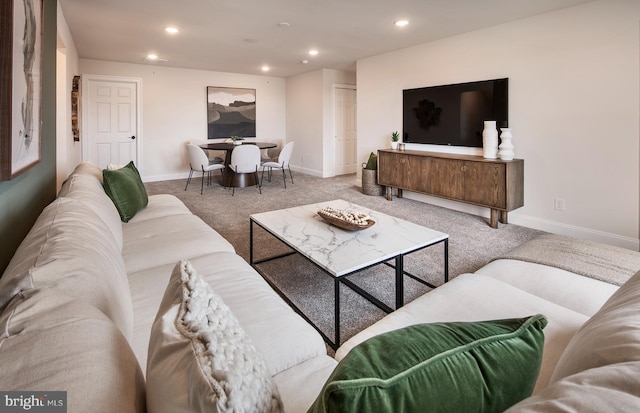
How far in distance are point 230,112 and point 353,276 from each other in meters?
6.30

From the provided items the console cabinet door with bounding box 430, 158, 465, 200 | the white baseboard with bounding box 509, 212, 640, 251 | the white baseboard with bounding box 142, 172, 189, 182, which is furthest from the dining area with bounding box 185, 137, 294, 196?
the white baseboard with bounding box 509, 212, 640, 251

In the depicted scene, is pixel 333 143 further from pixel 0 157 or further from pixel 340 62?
pixel 0 157

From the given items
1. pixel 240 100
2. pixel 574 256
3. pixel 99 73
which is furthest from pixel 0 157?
pixel 240 100

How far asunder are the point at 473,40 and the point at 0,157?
193 inches

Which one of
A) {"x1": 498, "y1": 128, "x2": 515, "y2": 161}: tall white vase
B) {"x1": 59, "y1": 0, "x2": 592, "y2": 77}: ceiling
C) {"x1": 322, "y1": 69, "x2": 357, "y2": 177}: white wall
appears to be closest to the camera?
{"x1": 59, "y1": 0, "x2": 592, "y2": 77}: ceiling

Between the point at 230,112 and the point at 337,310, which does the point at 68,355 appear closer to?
the point at 337,310

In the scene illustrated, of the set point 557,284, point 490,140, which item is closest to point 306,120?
point 490,140

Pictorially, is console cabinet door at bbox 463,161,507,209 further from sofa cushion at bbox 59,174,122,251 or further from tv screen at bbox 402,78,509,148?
sofa cushion at bbox 59,174,122,251

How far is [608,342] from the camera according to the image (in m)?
0.63

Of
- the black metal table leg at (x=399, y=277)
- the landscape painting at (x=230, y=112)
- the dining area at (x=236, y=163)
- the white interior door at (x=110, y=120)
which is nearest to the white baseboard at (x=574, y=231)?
the black metal table leg at (x=399, y=277)

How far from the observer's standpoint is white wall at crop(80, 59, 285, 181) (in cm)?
691

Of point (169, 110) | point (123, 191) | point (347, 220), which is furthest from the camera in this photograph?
point (169, 110)

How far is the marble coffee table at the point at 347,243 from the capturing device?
1.86m

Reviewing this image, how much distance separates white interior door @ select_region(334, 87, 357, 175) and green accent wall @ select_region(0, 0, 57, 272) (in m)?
5.46
